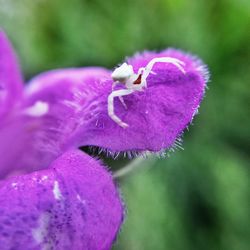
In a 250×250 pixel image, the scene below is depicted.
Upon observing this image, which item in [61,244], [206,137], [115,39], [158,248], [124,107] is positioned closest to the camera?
[61,244]

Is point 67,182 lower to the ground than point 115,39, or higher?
higher

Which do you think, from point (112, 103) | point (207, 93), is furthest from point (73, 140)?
point (207, 93)

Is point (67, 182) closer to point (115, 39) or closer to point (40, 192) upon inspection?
point (40, 192)

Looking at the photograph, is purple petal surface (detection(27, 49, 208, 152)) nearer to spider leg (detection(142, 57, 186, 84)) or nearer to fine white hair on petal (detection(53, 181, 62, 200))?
spider leg (detection(142, 57, 186, 84))

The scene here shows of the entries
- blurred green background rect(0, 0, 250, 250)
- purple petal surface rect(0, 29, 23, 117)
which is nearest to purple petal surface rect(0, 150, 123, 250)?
purple petal surface rect(0, 29, 23, 117)

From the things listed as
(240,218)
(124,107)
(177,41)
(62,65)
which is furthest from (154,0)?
(124,107)

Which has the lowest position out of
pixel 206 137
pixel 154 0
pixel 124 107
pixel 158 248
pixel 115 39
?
pixel 158 248
